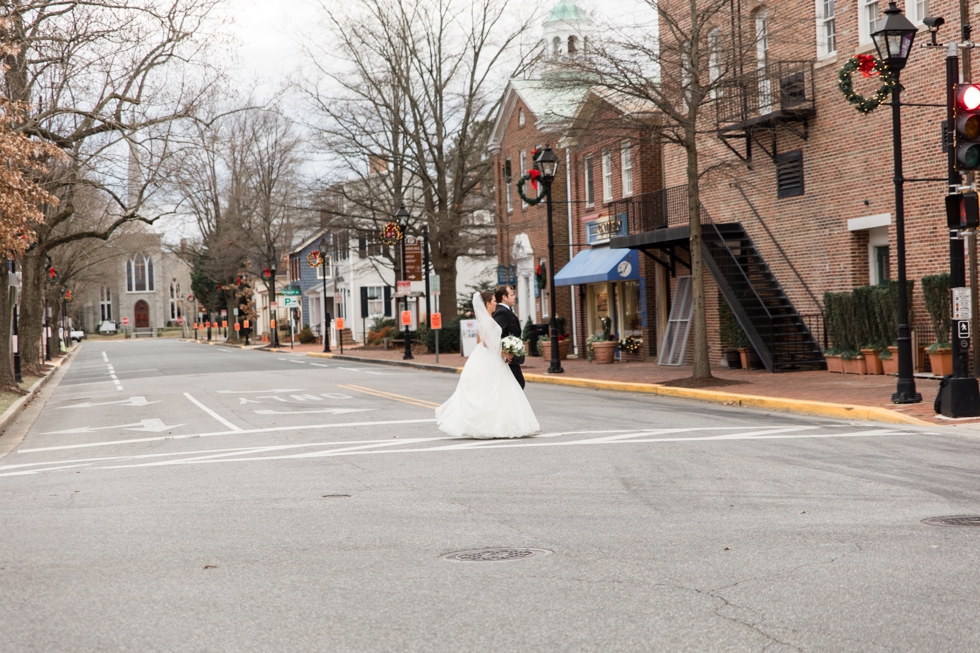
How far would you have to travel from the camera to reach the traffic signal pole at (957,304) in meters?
13.1

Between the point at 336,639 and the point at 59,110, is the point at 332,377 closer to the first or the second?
the point at 59,110

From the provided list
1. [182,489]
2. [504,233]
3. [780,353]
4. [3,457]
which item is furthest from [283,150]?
[182,489]

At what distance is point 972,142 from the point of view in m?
12.8

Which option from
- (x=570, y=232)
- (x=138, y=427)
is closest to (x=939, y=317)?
(x=138, y=427)

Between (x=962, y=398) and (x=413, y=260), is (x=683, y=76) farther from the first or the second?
(x=413, y=260)

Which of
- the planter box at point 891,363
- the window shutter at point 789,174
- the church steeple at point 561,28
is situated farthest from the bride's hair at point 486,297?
the church steeple at point 561,28

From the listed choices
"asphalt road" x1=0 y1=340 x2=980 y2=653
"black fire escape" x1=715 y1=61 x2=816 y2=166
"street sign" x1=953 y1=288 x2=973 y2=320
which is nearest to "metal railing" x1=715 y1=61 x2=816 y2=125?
"black fire escape" x1=715 y1=61 x2=816 y2=166

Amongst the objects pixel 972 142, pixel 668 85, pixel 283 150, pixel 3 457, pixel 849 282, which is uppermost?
pixel 283 150

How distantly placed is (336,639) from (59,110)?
73.7 feet

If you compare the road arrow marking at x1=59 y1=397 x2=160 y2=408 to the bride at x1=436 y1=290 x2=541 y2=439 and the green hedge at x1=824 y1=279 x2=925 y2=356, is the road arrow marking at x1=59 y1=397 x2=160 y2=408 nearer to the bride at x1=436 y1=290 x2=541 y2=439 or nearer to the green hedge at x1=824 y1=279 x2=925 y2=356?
the bride at x1=436 y1=290 x2=541 y2=439

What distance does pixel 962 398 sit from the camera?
13086mm

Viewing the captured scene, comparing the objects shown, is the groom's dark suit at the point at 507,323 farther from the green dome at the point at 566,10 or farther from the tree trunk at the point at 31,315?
the green dome at the point at 566,10

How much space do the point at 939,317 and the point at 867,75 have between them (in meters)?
4.84

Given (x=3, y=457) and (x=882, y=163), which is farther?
(x=882, y=163)
